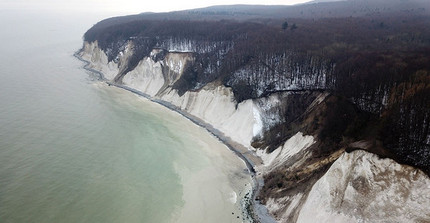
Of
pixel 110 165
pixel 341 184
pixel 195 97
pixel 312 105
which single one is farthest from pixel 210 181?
pixel 195 97

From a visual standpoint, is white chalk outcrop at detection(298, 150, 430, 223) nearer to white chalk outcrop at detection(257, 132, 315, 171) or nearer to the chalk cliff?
the chalk cliff

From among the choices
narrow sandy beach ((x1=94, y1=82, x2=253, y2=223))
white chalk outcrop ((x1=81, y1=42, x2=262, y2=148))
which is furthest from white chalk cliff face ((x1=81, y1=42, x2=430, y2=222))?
narrow sandy beach ((x1=94, y1=82, x2=253, y2=223))

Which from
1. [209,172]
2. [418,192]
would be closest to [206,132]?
[209,172]

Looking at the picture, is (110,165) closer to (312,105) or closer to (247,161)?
(247,161)

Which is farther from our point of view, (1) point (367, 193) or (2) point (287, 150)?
(2) point (287, 150)

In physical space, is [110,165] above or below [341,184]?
below

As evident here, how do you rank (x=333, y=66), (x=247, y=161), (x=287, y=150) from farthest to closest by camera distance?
(x=333, y=66) < (x=247, y=161) < (x=287, y=150)
